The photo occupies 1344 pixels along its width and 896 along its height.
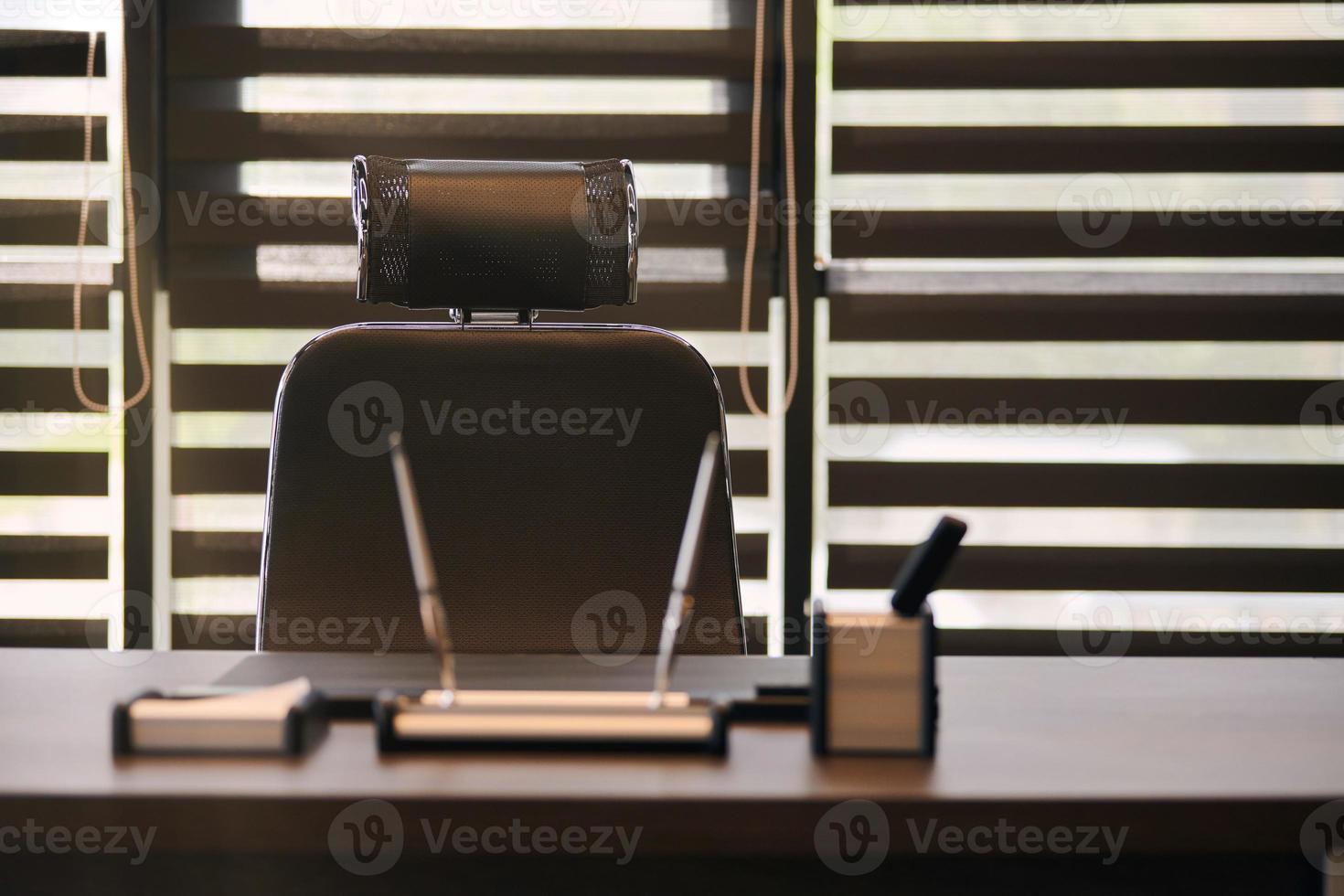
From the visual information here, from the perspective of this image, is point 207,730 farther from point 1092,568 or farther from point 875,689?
point 1092,568

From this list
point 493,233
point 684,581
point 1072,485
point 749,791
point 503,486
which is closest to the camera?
point 749,791

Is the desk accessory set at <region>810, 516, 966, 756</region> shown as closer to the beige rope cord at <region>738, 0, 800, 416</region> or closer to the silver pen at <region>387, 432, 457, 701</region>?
the silver pen at <region>387, 432, 457, 701</region>

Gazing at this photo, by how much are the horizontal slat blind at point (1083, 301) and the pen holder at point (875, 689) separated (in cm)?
201

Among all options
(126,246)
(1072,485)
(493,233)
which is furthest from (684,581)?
(126,246)

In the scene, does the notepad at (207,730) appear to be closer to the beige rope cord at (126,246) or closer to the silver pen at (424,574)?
the silver pen at (424,574)

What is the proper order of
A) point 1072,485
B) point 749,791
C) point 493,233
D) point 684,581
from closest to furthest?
point 749,791 → point 684,581 → point 493,233 → point 1072,485

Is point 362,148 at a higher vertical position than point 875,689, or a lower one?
higher

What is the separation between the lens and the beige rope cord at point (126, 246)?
8.63 feet

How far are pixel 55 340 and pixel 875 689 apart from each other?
2.69 m

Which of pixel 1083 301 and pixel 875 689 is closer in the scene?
pixel 875 689

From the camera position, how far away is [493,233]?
4.42 ft

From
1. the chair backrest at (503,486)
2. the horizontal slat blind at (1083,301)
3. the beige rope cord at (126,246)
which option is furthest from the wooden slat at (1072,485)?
the beige rope cord at (126,246)

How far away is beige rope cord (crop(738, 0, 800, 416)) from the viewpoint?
2635 mm

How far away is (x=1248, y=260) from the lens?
109 inches
